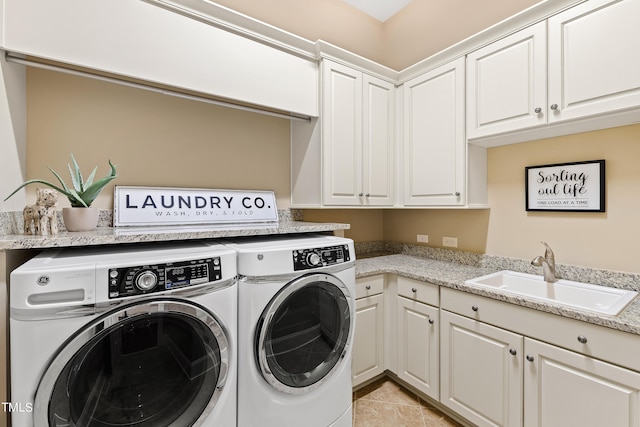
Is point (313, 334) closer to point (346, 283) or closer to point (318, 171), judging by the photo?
point (346, 283)

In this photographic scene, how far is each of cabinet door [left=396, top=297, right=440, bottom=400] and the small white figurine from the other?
2069 millimetres

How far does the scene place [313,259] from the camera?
1.49 meters

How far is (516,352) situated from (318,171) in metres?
1.60

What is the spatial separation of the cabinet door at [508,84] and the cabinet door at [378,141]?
64 cm

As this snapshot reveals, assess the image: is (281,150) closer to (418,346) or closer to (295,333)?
(295,333)

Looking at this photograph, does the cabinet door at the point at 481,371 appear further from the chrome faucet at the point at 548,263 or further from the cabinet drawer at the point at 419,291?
the chrome faucet at the point at 548,263

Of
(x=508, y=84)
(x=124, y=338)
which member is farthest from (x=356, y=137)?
(x=124, y=338)

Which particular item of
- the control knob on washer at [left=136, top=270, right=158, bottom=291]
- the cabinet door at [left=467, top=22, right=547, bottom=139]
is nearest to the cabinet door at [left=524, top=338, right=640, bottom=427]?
the cabinet door at [left=467, top=22, right=547, bottom=139]

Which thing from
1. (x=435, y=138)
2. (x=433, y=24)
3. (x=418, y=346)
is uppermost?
(x=433, y=24)

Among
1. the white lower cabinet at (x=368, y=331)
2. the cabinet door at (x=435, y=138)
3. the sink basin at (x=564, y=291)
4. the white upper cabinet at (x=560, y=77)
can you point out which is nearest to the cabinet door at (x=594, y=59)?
the white upper cabinet at (x=560, y=77)

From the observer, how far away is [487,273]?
2051 mm

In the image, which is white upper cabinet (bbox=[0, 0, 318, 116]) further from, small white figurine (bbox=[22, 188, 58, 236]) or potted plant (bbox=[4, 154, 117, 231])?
small white figurine (bbox=[22, 188, 58, 236])

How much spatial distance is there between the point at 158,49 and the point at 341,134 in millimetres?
1257

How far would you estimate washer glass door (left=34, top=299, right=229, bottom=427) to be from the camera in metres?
0.96
